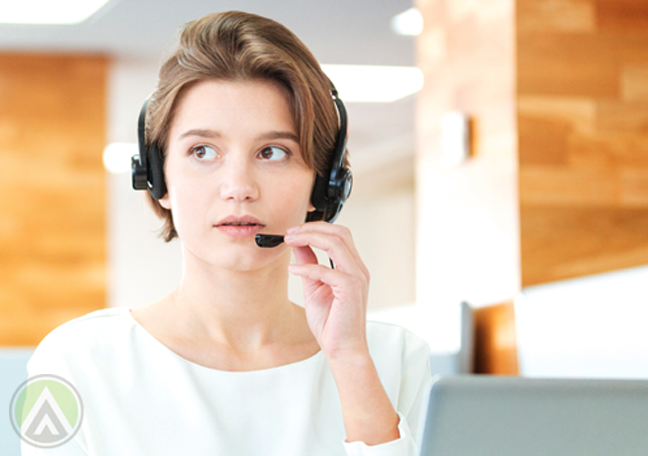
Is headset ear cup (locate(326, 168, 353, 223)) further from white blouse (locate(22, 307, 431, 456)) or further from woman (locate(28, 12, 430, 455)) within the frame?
white blouse (locate(22, 307, 431, 456))

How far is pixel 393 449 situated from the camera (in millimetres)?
989

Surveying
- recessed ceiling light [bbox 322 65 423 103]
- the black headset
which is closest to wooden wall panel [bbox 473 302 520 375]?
the black headset

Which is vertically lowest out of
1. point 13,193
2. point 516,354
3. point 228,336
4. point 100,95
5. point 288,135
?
point 516,354

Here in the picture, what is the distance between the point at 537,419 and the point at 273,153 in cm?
68

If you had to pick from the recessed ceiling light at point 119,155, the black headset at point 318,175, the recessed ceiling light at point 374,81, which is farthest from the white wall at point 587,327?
the recessed ceiling light at point 119,155

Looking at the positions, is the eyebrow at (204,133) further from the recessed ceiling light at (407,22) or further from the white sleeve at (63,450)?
the recessed ceiling light at (407,22)

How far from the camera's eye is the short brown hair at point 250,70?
1140 mm

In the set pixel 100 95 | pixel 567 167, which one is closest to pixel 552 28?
pixel 567 167

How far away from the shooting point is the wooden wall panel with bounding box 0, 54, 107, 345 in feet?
15.9

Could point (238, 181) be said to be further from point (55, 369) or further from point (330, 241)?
point (55, 369)

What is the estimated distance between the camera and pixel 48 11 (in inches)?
165

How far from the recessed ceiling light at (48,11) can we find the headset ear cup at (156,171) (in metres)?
3.14

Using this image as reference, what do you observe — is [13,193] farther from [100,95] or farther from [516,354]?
[516,354]

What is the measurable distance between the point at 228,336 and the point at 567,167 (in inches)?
61.5
